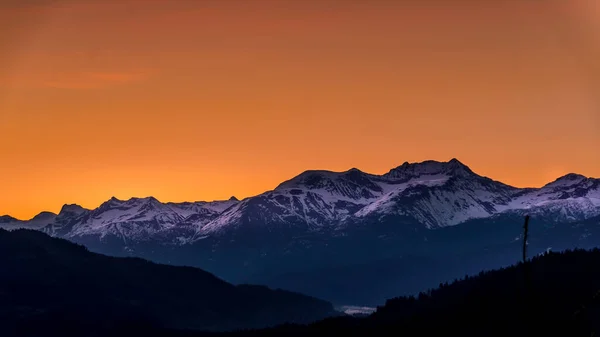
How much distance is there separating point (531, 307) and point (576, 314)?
261cm

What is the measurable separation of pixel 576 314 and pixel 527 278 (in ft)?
7.30

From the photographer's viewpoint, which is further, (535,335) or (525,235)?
(525,235)

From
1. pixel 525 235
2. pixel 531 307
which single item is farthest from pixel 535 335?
pixel 525 235

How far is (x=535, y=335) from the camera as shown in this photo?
24672 millimetres

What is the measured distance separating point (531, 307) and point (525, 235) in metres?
2.01

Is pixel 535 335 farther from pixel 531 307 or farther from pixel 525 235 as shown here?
pixel 525 235

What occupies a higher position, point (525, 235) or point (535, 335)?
point (525, 235)

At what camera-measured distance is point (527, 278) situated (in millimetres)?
25484

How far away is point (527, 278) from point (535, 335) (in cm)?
136

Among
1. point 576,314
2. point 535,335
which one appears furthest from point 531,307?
point 576,314

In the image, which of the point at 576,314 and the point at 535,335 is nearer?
the point at 535,335

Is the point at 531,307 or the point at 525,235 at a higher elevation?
the point at 525,235

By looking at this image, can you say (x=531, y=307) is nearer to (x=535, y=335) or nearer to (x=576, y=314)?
(x=535, y=335)

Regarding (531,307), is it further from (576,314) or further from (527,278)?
(576,314)
